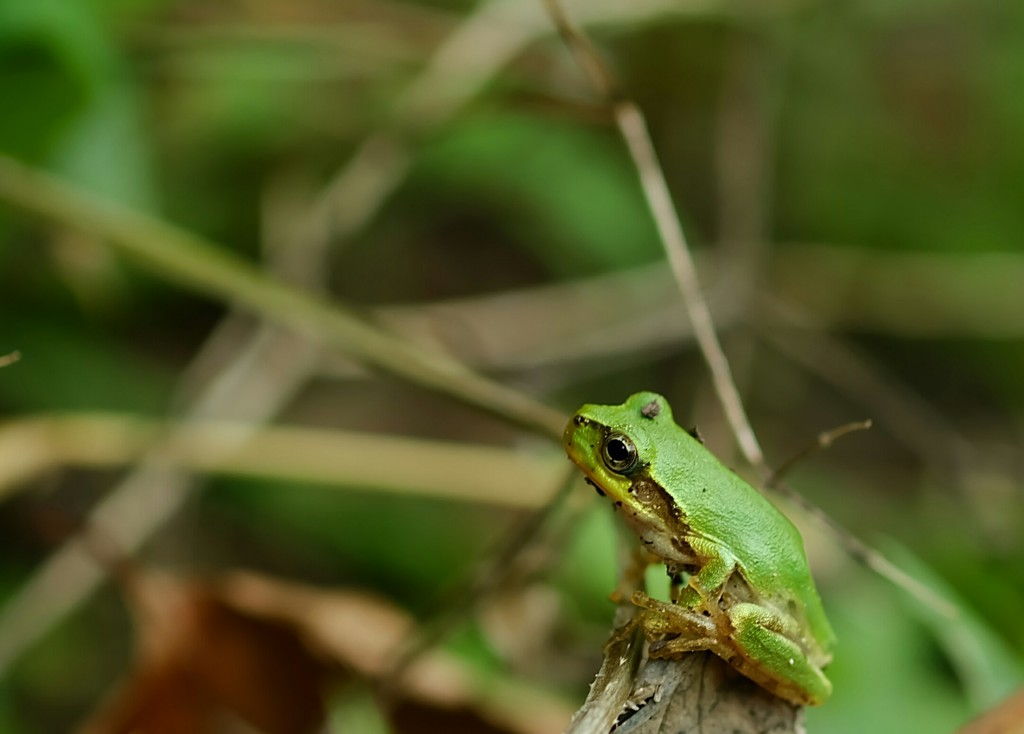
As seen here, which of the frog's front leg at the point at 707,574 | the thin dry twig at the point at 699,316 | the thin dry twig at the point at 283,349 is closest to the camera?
the frog's front leg at the point at 707,574

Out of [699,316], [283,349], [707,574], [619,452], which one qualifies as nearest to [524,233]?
[283,349]

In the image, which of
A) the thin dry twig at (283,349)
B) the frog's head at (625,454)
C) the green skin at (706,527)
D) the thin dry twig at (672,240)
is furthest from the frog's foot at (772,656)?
the thin dry twig at (283,349)

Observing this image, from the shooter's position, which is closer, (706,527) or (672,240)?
(706,527)

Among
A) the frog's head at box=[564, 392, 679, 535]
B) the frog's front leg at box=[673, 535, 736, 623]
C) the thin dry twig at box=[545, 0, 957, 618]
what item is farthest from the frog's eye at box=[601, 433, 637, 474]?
the thin dry twig at box=[545, 0, 957, 618]

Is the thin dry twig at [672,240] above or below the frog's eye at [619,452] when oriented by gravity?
above

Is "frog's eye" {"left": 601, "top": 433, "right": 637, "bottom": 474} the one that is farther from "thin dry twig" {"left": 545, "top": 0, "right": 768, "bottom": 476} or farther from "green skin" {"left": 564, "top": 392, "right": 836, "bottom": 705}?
"thin dry twig" {"left": 545, "top": 0, "right": 768, "bottom": 476}

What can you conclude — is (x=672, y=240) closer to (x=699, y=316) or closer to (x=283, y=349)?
(x=699, y=316)

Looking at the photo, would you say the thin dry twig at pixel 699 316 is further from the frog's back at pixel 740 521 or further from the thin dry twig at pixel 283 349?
the thin dry twig at pixel 283 349

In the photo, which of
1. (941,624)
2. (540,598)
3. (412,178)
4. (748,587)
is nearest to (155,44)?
(412,178)
